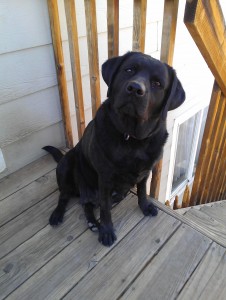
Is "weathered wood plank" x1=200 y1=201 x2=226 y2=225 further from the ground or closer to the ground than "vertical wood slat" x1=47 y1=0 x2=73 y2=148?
closer to the ground

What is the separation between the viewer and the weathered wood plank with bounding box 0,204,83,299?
129 centimetres

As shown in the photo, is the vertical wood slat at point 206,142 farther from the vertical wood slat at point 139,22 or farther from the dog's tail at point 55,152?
the dog's tail at point 55,152

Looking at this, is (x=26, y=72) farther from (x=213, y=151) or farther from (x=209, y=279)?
(x=209, y=279)

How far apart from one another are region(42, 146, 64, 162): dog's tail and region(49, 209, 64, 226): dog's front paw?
485 millimetres

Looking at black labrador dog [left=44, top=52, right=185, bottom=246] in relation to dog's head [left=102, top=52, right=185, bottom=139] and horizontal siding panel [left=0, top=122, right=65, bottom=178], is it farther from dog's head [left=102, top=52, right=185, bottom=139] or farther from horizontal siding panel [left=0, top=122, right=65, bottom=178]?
horizontal siding panel [left=0, top=122, right=65, bottom=178]

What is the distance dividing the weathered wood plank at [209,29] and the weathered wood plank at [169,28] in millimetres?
129

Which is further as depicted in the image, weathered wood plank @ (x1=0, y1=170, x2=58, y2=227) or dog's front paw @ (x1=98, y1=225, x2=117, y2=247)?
weathered wood plank @ (x1=0, y1=170, x2=58, y2=227)

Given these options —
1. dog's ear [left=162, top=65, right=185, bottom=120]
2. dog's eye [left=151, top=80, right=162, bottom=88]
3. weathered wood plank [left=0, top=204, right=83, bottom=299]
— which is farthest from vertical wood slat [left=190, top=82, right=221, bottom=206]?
→ weathered wood plank [left=0, top=204, right=83, bottom=299]

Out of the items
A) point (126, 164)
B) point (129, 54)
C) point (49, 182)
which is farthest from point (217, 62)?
point (49, 182)

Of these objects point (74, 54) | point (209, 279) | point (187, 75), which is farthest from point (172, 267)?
point (187, 75)

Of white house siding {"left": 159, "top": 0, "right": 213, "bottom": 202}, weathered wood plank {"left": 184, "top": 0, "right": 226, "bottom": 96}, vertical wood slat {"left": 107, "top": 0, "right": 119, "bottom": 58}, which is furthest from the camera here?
white house siding {"left": 159, "top": 0, "right": 213, "bottom": 202}

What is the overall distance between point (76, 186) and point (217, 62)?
→ 111 centimetres

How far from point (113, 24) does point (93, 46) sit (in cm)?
21

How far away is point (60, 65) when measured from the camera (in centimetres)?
180
